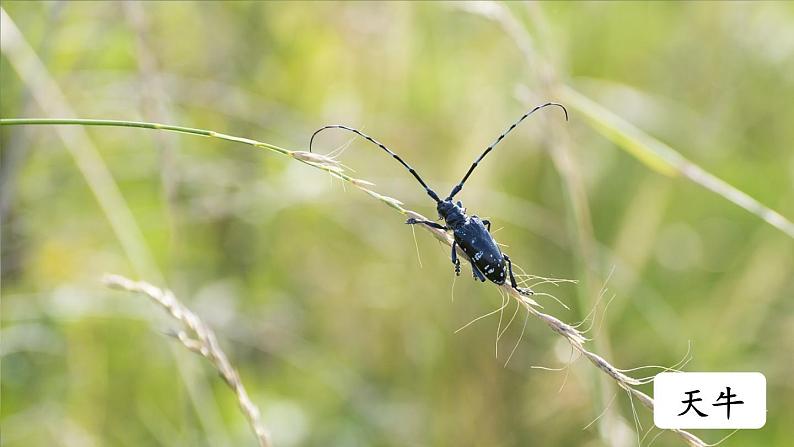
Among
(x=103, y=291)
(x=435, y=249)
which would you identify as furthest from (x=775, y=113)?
(x=103, y=291)

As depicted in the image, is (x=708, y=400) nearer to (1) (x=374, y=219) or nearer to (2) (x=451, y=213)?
(2) (x=451, y=213)

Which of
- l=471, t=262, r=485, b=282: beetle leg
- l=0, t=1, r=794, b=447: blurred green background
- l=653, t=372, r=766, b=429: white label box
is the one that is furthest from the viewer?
l=0, t=1, r=794, b=447: blurred green background

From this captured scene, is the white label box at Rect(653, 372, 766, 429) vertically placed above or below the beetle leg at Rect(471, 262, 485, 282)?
below

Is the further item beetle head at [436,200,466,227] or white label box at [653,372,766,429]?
beetle head at [436,200,466,227]

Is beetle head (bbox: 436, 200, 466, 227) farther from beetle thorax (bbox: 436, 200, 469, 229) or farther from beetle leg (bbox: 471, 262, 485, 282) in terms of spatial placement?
beetle leg (bbox: 471, 262, 485, 282)

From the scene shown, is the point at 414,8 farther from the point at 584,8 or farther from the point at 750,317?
the point at 750,317

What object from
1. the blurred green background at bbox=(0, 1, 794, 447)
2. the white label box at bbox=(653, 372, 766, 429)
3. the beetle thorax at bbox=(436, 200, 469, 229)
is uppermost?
the blurred green background at bbox=(0, 1, 794, 447)

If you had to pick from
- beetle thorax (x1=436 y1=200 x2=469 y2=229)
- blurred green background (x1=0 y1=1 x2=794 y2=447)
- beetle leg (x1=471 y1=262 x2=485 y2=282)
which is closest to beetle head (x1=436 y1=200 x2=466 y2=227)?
beetle thorax (x1=436 y1=200 x2=469 y2=229)
